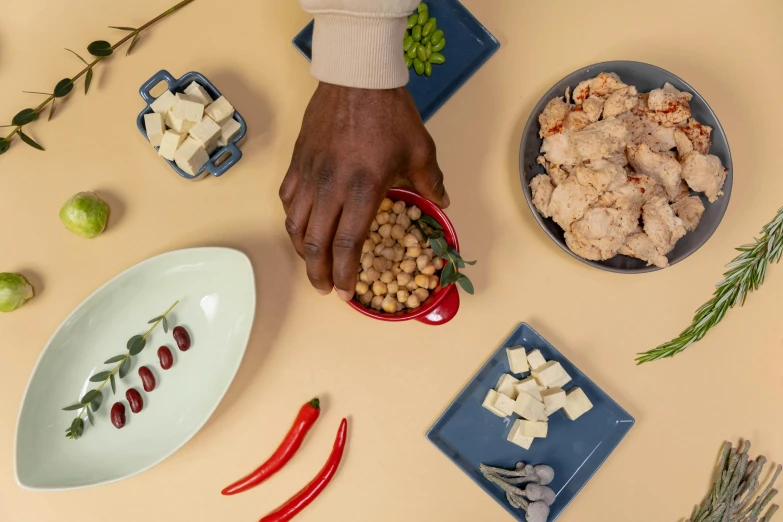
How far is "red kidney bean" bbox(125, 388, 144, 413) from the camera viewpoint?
1355mm

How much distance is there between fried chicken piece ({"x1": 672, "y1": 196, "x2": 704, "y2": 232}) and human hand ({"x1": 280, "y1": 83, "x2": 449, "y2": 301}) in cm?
62

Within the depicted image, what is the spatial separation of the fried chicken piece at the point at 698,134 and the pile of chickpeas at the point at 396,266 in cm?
64

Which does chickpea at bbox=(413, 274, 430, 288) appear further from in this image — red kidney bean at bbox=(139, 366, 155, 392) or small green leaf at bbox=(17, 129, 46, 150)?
small green leaf at bbox=(17, 129, 46, 150)

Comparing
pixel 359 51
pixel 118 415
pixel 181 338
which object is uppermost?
pixel 359 51

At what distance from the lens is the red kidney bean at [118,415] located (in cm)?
135

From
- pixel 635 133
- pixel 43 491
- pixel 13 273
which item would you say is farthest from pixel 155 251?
pixel 635 133

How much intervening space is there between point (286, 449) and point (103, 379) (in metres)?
0.46

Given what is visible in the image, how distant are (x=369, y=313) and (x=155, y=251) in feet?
1.84

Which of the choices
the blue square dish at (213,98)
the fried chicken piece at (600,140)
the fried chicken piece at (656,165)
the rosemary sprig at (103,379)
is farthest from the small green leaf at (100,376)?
the fried chicken piece at (656,165)

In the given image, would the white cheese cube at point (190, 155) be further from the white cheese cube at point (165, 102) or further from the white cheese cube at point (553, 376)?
the white cheese cube at point (553, 376)

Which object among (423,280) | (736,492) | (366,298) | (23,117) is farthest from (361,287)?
(736,492)

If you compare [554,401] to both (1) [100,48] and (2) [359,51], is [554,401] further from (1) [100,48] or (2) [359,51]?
(1) [100,48]

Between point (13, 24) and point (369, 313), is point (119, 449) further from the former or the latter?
point (13, 24)

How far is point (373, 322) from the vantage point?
142 centimetres
